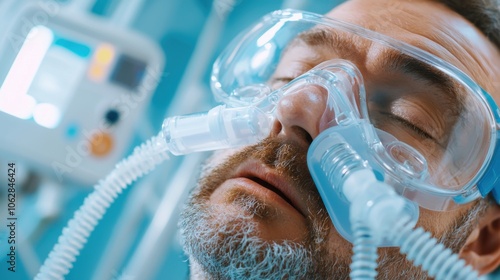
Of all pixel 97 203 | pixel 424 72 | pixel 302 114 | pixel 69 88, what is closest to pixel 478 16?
pixel 424 72

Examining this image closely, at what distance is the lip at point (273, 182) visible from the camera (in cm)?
100

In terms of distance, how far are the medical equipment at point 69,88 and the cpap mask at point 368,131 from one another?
0.57 meters

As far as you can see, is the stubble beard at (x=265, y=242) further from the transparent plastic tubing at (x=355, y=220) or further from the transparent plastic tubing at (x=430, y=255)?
the transparent plastic tubing at (x=430, y=255)

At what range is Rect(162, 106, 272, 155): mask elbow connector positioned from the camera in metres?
1.04

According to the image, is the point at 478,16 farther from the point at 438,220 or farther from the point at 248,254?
the point at 248,254

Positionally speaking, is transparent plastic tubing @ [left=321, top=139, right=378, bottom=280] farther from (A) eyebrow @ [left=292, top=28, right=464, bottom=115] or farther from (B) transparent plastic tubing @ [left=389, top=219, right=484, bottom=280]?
(A) eyebrow @ [left=292, top=28, right=464, bottom=115]

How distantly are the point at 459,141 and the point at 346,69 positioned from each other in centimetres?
27

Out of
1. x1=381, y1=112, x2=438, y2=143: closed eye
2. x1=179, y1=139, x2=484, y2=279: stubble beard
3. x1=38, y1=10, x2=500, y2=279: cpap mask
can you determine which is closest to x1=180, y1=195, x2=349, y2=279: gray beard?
x1=179, y1=139, x2=484, y2=279: stubble beard

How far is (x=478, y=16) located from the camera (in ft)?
4.56

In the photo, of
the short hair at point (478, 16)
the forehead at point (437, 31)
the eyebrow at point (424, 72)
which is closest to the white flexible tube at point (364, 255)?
the eyebrow at point (424, 72)

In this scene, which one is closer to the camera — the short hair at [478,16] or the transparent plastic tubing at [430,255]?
the transparent plastic tubing at [430,255]

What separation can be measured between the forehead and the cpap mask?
0.10m

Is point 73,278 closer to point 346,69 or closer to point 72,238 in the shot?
point 72,238

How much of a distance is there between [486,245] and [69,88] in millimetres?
1364
